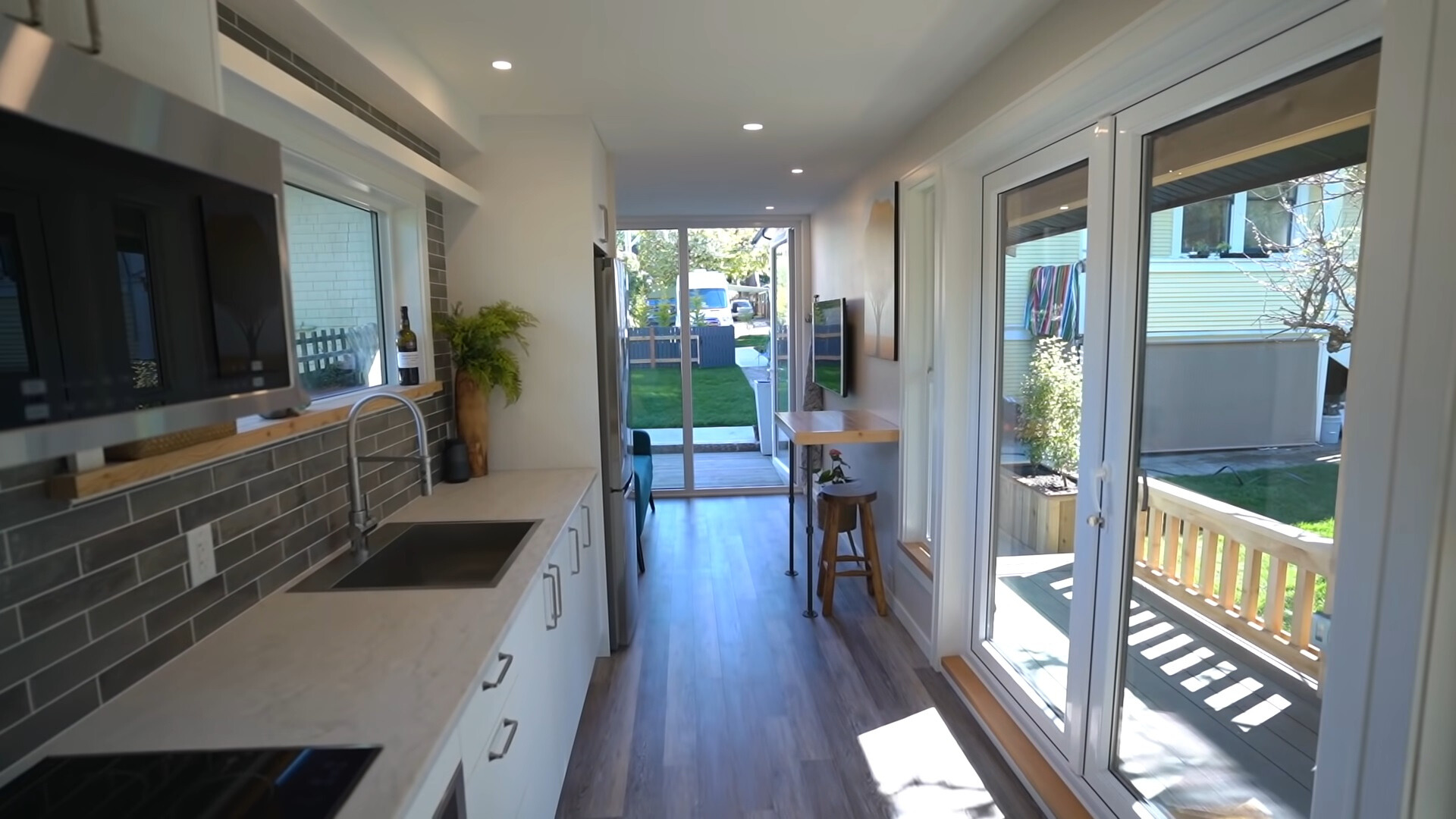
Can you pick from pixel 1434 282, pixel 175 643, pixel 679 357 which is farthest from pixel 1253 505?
pixel 679 357

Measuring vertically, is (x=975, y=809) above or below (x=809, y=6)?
below

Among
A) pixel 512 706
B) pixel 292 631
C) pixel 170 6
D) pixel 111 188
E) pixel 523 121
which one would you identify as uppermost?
pixel 523 121

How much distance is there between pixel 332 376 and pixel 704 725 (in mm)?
1881

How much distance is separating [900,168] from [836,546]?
78.3 inches

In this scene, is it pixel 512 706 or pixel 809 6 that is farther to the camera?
pixel 809 6

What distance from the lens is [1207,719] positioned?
67.8 inches

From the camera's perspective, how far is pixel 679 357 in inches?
235

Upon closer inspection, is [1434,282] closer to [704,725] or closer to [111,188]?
[111,188]

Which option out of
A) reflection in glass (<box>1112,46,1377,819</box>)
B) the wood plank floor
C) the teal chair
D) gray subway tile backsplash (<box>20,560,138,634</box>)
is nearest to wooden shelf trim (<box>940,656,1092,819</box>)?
the wood plank floor

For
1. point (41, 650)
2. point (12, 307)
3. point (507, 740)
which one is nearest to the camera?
point (12, 307)

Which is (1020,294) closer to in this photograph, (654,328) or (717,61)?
(717,61)

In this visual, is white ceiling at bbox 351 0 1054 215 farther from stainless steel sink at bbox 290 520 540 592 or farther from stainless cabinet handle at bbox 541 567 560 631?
stainless cabinet handle at bbox 541 567 560 631

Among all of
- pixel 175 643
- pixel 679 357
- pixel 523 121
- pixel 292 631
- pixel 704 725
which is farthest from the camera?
pixel 679 357

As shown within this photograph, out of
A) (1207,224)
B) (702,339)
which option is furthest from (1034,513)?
(702,339)
